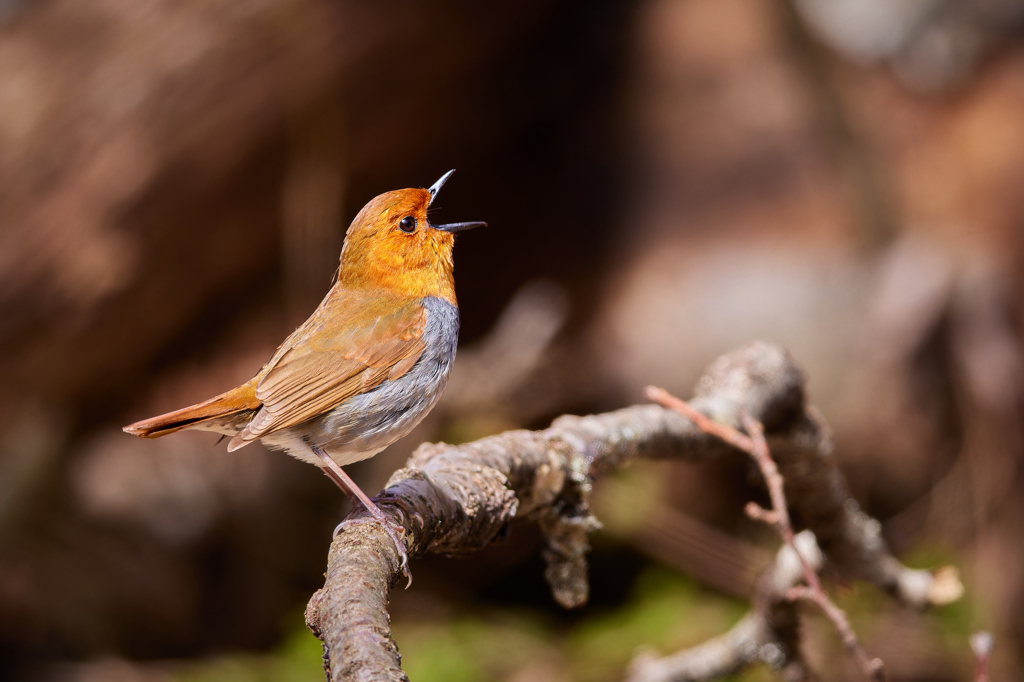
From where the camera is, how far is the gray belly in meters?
2.05

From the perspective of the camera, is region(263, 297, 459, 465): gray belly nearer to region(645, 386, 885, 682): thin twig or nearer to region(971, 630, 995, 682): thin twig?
region(645, 386, 885, 682): thin twig

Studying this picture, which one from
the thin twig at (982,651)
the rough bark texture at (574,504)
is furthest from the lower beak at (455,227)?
the thin twig at (982,651)

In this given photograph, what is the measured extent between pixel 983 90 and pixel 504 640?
184 inches

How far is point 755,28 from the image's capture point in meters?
6.31

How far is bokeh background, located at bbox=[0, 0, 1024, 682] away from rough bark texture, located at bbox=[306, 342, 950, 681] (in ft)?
5.73

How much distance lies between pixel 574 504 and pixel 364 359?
63 cm

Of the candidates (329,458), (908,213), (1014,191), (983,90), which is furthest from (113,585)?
(983,90)

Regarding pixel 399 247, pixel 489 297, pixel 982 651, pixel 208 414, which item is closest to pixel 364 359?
pixel 399 247

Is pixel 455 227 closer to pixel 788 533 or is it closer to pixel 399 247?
pixel 399 247

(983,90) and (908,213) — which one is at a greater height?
(983,90)

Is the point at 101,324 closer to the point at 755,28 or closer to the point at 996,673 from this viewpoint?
the point at 755,28

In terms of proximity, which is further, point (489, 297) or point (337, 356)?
point (489, 297)

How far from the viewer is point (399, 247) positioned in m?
2.15

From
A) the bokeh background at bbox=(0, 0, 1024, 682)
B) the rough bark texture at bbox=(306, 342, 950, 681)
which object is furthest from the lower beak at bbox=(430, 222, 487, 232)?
the bokeh background at bbox=(0, 0, 1024, 682)
